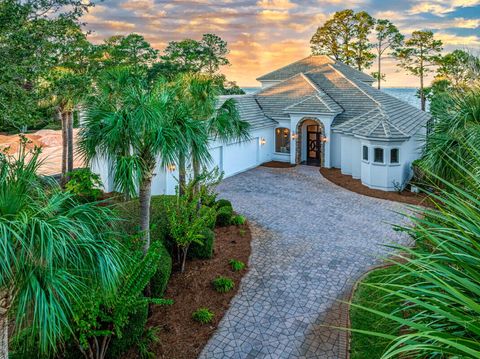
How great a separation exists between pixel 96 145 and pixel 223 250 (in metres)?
6.20

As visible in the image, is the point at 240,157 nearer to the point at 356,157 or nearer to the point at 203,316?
the point at 356,157

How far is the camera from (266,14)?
27.7 meters

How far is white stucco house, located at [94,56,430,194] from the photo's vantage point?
20094 mm

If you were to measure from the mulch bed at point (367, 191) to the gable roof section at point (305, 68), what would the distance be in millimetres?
12794

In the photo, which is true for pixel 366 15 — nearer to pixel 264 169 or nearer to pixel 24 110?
pixel 264 169

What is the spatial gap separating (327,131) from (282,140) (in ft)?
13.0

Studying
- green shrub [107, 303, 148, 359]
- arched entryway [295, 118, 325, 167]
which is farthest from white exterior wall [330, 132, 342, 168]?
green shrub [107, 303, 148, 359]

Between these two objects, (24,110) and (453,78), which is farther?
(453,78)

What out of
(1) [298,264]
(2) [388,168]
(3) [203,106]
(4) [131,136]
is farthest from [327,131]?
(4) [131,136]

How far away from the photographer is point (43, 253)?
12.5ft

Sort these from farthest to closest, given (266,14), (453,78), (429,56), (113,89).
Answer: (429,56), (266,14), (453,78), (113,89)

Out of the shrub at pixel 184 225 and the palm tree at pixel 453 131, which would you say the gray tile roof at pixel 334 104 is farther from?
the shrub at pixel 184 225

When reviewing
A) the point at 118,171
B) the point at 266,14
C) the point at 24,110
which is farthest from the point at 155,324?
the point at 266,14

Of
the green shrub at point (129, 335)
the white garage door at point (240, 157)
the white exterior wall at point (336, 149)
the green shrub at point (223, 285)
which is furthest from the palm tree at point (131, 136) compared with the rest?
the white exterior wall at point (336, 149)
